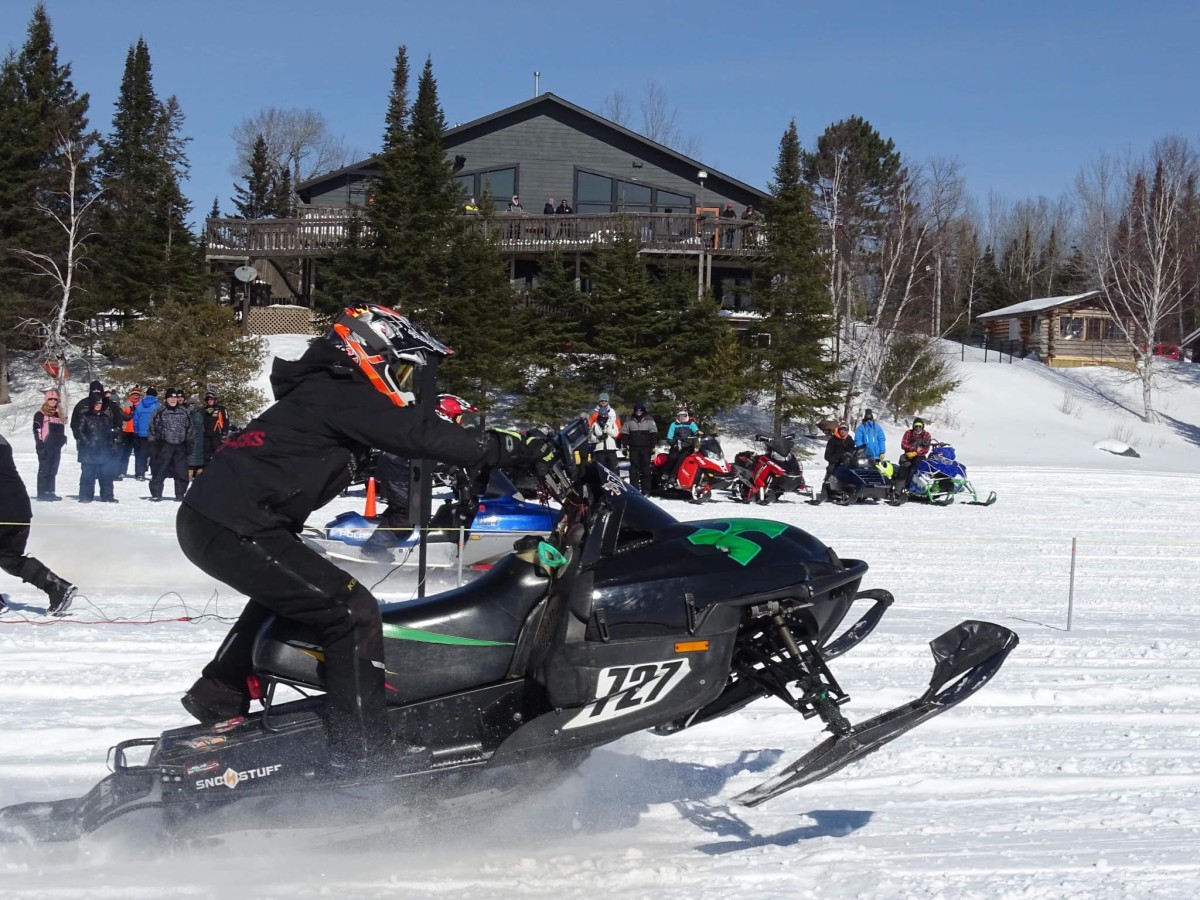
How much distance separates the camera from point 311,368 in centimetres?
359

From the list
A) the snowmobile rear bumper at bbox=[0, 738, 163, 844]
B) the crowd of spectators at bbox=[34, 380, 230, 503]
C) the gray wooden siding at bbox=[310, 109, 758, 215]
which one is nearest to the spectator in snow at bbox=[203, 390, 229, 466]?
the crowd of spectators at bbox=[34, 380, 230, 503]

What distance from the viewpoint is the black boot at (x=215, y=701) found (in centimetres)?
399

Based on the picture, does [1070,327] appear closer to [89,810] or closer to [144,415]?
[144,415]

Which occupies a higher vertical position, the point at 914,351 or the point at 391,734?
the point at 914,351

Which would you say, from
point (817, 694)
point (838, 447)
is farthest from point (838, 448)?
point (817, 694)

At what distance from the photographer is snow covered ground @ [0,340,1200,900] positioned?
369 cm

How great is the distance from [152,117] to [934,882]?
45.7 metres

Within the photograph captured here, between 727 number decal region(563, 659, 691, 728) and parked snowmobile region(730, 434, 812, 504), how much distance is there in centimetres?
1347

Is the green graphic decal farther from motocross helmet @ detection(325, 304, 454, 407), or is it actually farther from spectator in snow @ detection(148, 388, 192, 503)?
spectator in snow @ detection(148, 388, 192, 503)

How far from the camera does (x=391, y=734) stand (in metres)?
3.74

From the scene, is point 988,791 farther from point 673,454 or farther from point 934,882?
point 673,454

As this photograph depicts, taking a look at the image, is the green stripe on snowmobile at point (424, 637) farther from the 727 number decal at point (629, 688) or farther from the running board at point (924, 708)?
the running board at point (924, 708)

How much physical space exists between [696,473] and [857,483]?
2.47 metres

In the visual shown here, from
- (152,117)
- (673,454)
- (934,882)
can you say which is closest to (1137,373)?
(673,454)
